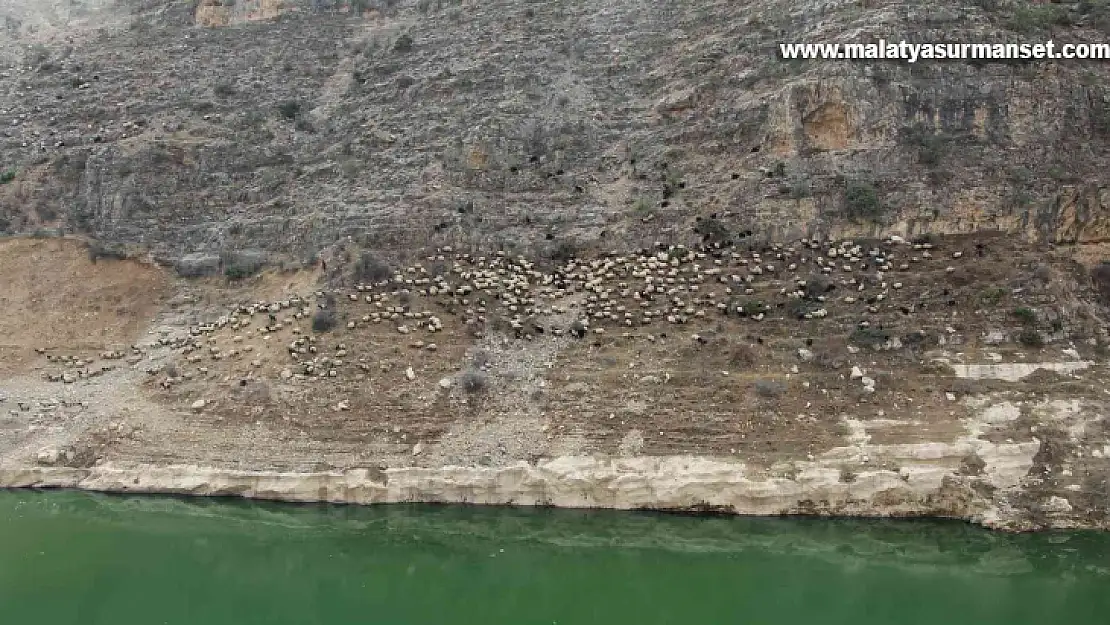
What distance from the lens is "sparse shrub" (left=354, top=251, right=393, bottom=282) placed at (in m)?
27.5

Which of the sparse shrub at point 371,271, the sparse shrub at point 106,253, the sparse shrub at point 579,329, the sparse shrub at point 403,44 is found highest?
the sparse shrub at point 403,44

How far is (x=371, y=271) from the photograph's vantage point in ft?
90.7

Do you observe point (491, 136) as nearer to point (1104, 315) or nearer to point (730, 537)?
point (730, 537)

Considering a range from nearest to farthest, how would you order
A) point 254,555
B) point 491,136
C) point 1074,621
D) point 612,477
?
point 1074,621 → point 254,555 → point 612,477 → point 491,136

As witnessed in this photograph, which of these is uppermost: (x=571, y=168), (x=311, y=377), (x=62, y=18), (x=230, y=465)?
(x=62, y=18)

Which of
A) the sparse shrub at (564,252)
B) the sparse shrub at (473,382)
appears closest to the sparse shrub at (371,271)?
the sparse shrub at (473,382)

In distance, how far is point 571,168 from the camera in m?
32.5

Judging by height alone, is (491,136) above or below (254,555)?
above

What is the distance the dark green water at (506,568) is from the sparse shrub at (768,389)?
3626mm

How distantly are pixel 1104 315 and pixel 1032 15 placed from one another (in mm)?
12986

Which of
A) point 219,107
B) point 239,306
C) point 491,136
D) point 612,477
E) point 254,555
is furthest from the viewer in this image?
point 219,107

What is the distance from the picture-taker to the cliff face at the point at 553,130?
1114 inches

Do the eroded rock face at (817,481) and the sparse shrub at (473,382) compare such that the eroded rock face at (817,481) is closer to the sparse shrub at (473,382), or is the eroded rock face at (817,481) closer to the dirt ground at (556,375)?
the dirt ground at (556,375)

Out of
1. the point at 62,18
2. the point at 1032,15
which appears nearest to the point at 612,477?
the point at 1032,15
